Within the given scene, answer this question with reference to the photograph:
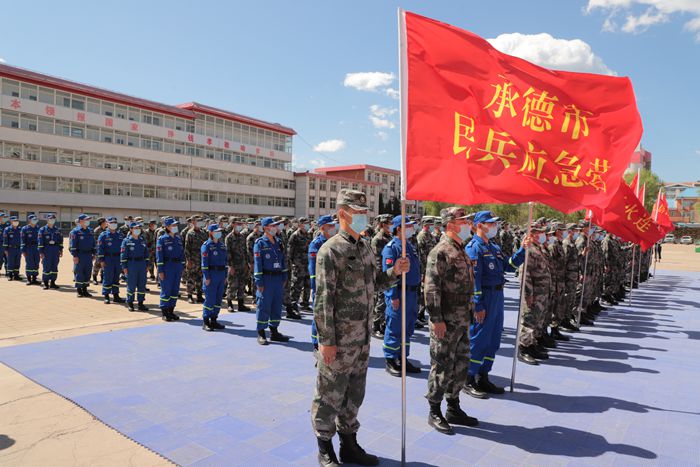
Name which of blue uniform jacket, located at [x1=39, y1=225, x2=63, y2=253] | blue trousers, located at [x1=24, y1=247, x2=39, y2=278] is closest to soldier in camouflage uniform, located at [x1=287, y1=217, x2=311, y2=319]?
blue uniform jacket, located at [x1=39, y1=225, x2=63, y2=253]

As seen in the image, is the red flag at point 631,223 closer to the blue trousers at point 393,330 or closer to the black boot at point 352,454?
the blue trousers at point 393,330

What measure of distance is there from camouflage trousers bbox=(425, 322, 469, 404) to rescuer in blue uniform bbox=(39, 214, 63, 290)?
1230cm

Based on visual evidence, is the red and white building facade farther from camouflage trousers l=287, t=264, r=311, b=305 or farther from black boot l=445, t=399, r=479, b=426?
black boot l=445, t=399, r=479, b=426

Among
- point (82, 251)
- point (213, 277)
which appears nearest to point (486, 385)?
point (213, 277)

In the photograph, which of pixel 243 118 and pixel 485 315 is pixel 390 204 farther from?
pixel 485 315

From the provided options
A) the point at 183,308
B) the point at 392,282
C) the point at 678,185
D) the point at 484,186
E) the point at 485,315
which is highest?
the point at 678,185

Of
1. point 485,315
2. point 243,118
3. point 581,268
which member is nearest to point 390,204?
point 243,118

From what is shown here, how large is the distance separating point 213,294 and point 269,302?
1.41m

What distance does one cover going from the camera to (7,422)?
417cm

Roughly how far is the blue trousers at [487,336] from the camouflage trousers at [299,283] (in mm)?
5210

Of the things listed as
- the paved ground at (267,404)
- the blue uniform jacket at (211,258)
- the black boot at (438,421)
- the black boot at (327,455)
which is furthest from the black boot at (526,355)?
the blue uniform jacket at (211,258)

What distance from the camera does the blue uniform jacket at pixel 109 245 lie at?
417 inches

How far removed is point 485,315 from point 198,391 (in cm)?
347

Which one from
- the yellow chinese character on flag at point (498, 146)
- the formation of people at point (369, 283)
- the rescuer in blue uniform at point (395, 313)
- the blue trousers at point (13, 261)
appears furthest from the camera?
the blue trousers at point (13, 261)
